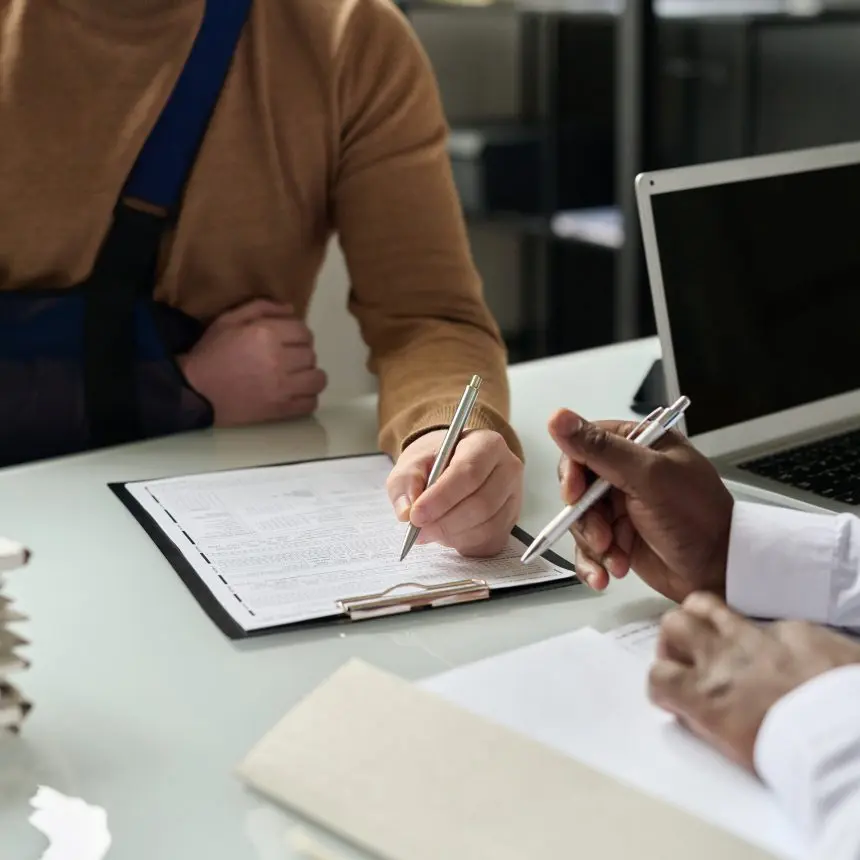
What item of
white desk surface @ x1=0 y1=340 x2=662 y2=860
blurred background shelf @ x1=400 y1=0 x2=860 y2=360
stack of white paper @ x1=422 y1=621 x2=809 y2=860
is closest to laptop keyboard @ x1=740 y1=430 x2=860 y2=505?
white desk surface @ x1=0 y1=340 x2=662 y2=860

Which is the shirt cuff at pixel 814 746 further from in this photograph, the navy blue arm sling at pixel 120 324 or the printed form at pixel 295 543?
the navy blue arm sling at pixel 120 324

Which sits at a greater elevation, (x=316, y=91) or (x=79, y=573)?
(x=316, y=91)

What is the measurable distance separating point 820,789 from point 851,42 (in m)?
2.01

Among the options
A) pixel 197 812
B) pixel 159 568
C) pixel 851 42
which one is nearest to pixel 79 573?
pixel 159 568

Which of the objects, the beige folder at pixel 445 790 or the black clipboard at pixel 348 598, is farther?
the black clipboard at pixel 348 598

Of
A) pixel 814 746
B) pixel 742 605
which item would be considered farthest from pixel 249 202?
pixel 814 746

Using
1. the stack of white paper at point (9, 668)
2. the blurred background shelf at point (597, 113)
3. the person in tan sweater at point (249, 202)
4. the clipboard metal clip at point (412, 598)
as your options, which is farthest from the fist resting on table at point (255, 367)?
the blurred background shelf at point (597, 113)

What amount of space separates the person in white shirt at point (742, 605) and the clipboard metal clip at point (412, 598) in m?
0.07

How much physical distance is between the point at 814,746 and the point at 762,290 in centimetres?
55

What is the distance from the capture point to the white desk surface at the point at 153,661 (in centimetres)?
54

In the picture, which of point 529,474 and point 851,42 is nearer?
point 529,474

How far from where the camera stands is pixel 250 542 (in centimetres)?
82

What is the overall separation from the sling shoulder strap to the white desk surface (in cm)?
27

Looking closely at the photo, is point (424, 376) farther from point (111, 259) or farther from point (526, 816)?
point (526, 816)
